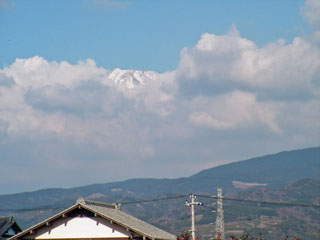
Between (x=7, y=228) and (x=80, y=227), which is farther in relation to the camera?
(x=7, y=228)

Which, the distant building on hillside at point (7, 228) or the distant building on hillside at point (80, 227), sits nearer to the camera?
the distant building on hillside at point (80, 227)

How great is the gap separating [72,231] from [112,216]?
3.39 metres

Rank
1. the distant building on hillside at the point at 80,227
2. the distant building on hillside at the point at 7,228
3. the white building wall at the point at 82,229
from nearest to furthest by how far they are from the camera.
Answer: the distant building on hillside at the point at 80,227, the white building wall at the point at 82,229, the distant building on hillside at the point at 7,228

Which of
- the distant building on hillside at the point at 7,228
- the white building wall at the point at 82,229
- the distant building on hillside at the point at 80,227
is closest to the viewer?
the distant building on hillside at the point at 80,227

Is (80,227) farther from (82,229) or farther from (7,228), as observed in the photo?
(7,228)

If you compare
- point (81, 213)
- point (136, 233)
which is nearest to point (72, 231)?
point (81, 213)

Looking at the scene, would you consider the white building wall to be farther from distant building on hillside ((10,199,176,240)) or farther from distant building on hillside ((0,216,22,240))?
distant building on hillside ((0,216,22,240))

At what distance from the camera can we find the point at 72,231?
4966 centimetres

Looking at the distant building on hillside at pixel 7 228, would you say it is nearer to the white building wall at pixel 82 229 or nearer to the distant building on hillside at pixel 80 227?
the distant building on hillside at pixel 80 227

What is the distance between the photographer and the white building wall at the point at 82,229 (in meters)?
49.5

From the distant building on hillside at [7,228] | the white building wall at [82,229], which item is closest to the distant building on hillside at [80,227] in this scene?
the white building wall at [82,229]

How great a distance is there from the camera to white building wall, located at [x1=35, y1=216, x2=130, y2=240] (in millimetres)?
49500

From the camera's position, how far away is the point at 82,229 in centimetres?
4966

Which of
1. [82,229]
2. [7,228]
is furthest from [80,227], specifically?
[7,228]
